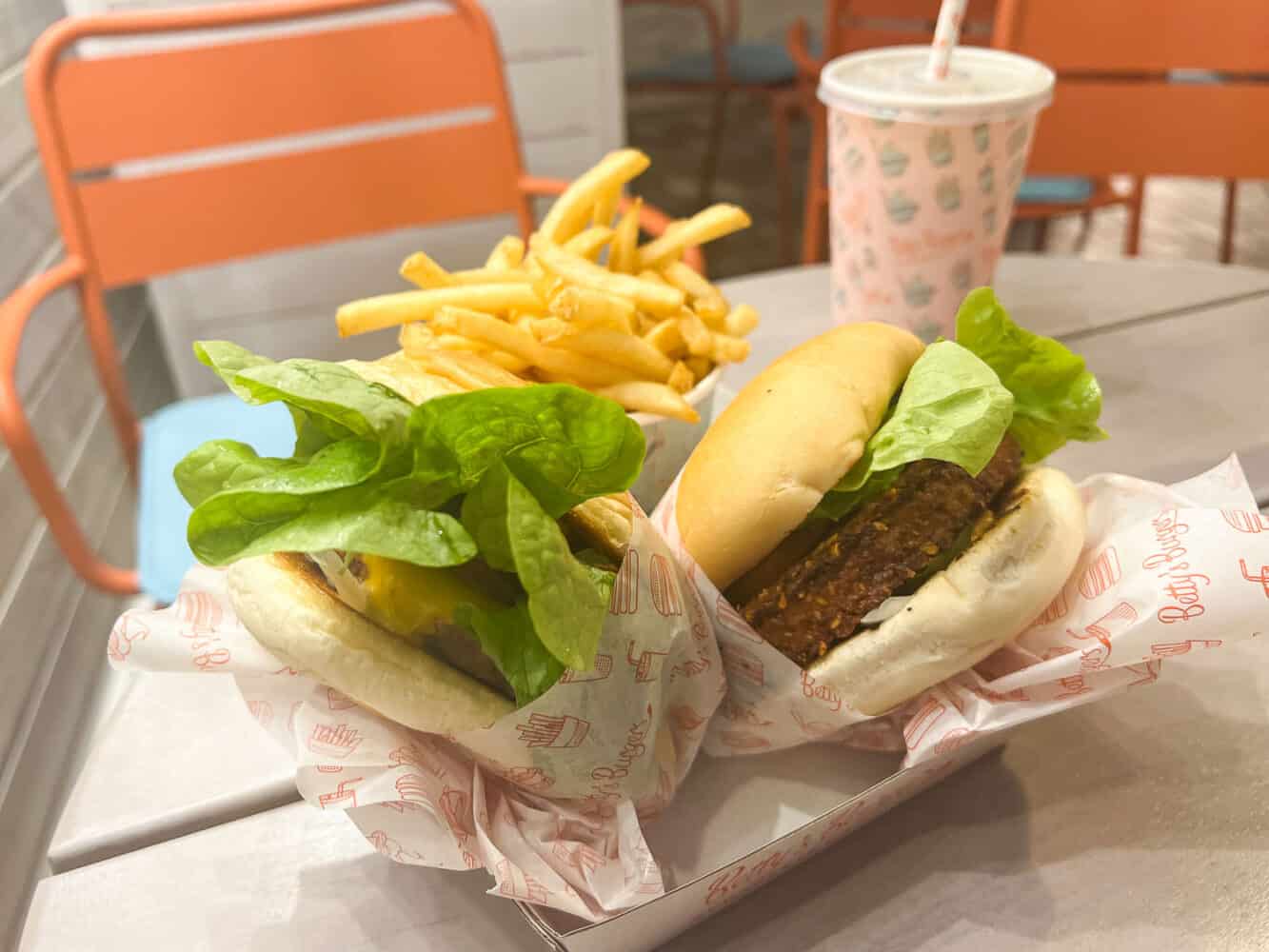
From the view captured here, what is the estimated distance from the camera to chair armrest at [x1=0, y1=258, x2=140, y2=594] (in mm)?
1205

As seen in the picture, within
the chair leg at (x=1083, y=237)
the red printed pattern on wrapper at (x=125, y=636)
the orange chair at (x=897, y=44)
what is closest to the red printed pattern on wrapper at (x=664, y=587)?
the red printed pattern on wrapper at (x=125, y=636)

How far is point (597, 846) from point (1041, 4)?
182 cm

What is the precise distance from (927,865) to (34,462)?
117cm

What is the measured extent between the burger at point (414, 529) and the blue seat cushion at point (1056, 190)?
8.47ft

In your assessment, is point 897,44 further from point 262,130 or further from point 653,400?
point 653,400

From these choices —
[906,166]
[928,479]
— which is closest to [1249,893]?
[928,479]

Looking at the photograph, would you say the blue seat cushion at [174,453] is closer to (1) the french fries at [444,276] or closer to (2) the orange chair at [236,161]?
(2) the orange chair at [236,161]

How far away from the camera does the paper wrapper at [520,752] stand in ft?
1.95

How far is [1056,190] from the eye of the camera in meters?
2.77

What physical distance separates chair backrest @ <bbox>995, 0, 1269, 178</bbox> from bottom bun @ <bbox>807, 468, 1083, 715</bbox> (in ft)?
4.67

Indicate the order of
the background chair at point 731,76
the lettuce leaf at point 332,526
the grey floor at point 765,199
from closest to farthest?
the lettuce leaf at point 332,526, the background chair at point 731,76, the grey floor at point 765,199

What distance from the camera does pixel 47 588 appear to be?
1794 millimetres

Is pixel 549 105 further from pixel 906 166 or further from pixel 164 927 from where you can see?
pixel 164 927

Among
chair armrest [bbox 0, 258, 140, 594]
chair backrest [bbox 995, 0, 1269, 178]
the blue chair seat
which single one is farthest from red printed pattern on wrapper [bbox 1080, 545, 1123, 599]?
the blue chair seat
